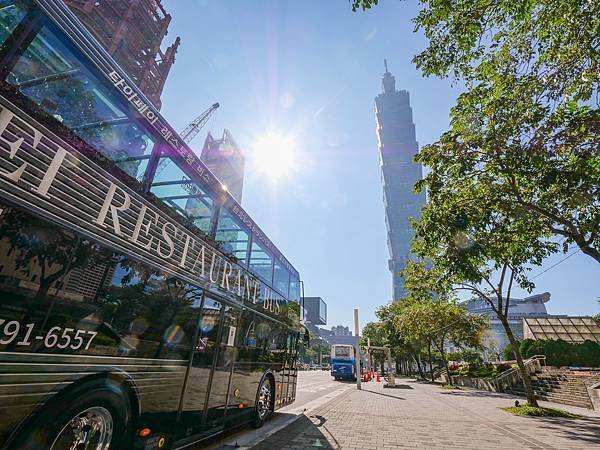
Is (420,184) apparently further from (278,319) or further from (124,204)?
(124,204)

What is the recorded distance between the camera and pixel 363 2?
189 inches

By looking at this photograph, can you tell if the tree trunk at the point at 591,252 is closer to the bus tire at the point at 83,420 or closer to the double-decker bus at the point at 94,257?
the double-decker bus at the point at 94,257

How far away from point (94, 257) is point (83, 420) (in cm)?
162

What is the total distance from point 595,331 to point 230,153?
11673 centimetres

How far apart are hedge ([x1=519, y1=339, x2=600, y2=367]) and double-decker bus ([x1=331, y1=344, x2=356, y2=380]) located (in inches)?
638

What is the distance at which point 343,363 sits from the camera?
31016mm

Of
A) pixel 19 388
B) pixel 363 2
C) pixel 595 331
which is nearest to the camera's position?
pixel 19 388

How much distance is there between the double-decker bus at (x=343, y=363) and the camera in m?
30.8

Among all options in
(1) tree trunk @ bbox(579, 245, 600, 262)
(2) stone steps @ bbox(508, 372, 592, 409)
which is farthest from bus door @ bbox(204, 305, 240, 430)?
(2) stone steps @ bbox(508, 372, 592, 409)

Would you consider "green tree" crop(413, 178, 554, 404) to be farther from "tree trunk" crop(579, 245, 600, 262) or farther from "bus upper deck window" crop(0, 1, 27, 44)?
"bus upper deck window" crop(0, 1, 27, 44)

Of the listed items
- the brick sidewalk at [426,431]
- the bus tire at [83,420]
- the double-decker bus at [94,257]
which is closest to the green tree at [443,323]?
the brick sidewalk at [426,431]

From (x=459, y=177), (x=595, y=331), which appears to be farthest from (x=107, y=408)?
(x=595, y=331)

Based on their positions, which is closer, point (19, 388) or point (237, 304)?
point (19, 388)

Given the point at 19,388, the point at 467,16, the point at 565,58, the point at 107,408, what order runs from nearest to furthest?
the point at 19,388 → the point at 107,408 → the point at 467,16 → the point at 565,58
